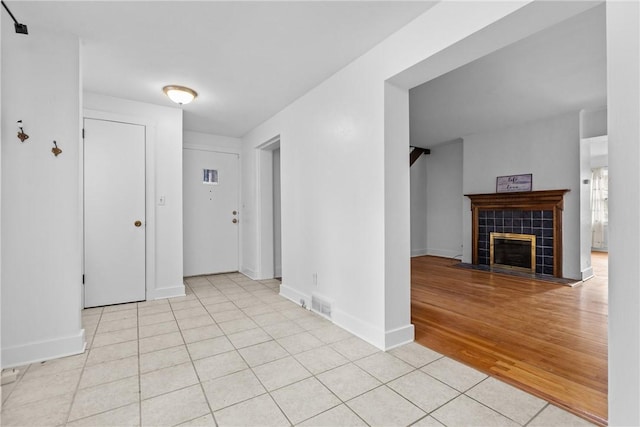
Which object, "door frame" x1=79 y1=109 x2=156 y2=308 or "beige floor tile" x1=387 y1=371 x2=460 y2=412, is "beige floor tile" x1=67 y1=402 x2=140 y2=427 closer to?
"beige floor tile" x1=387 y1=371 x2=460 y2=412

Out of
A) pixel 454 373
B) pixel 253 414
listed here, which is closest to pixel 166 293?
pixel 253 414

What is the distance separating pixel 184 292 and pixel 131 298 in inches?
23.0

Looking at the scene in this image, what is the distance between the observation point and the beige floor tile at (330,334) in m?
2.46

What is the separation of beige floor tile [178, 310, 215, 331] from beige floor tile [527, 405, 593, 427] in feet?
8.20

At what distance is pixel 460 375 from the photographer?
191cm

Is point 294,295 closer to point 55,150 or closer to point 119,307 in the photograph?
point 119,307

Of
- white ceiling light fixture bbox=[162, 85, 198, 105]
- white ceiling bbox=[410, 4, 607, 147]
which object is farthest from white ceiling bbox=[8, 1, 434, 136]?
white ceiling bbox=[410, 4, 607, 147]

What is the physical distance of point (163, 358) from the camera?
2160mm

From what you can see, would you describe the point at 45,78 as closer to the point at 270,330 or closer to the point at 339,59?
the point at 339,59

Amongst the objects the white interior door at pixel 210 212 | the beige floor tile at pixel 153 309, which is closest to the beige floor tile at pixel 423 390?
the beige floor tile at pixel 153 309

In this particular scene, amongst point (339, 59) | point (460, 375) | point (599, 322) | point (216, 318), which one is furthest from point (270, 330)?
point (599, 322)

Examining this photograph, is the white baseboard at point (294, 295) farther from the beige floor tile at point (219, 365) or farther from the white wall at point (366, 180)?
the beige floor tile at point (219, 365)

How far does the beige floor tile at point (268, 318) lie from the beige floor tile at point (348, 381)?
3.38 ft

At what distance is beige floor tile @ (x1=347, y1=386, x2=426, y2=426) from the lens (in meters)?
1.50
